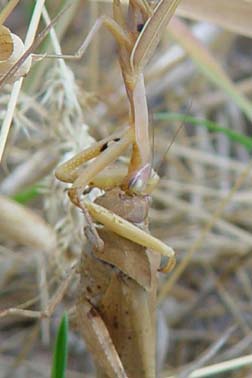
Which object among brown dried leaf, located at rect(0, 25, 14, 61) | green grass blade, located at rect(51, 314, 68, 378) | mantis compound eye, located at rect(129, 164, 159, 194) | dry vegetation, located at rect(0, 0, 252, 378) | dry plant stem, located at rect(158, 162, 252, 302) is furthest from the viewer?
dry plant stem, located at rect(158, 162, 252, 302)

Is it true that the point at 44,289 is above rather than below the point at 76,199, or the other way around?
below

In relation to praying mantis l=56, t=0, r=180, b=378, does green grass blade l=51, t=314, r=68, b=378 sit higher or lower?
lower

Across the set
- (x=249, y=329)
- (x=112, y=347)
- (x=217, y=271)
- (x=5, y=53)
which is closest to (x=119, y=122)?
(x=217, y=271)

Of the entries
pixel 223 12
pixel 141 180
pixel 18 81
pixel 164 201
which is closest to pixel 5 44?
pixel 18 81

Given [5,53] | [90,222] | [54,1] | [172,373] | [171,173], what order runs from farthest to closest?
1. [171,173]
2. [54,1]
3. [172,373]
4. [90,222]
5. [5,53]

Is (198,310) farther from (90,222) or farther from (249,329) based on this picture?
(90,222)

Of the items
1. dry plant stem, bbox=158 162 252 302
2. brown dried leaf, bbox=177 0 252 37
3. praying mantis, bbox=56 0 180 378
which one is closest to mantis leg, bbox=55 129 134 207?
praying mantis, bbox=56 0 180 378

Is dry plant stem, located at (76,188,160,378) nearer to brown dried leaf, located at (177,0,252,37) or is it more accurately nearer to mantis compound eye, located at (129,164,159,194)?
mantis compound eye, located at (129,164,159,194)

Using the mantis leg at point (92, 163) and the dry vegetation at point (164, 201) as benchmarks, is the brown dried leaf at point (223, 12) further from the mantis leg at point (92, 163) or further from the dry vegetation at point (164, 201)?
the mantis leg at point (92, 163)

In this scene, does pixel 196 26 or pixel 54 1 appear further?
pixel 196 26
